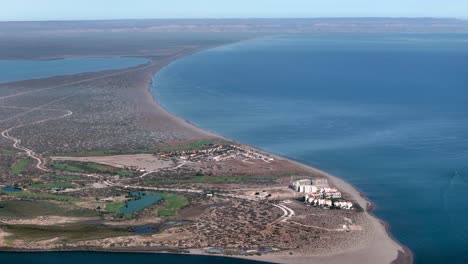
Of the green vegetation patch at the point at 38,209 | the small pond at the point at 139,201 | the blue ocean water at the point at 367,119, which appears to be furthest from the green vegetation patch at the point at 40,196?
the blue ocean water at the point at 367,119

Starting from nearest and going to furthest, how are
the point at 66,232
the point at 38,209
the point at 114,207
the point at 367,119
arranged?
the point at 66,232, the point at 38,209, the point at 114,207, the point at 367,119

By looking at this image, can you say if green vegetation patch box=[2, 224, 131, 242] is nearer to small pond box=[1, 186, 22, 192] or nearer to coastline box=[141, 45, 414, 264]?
coastline box=[141, 45, 414, 264]

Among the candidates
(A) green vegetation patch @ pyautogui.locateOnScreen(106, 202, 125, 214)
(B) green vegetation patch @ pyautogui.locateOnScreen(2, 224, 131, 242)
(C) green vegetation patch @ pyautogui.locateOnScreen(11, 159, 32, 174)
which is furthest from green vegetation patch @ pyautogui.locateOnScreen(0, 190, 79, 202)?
(B) green vegetation patch @ pyautogui.locateOnScreen(2, 224, 131, 242)

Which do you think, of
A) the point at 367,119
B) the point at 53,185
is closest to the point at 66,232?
the point at 53,185

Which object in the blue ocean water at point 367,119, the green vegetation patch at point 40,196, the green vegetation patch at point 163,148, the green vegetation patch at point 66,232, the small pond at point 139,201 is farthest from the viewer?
the green vegetation patch at point 163,148

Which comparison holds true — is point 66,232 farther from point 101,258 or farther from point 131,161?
point 131,161

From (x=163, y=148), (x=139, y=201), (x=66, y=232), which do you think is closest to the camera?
(x=66, y=232)

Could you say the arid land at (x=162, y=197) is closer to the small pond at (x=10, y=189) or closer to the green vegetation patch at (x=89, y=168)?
the green vegetation patch at (x=89, y=168)
